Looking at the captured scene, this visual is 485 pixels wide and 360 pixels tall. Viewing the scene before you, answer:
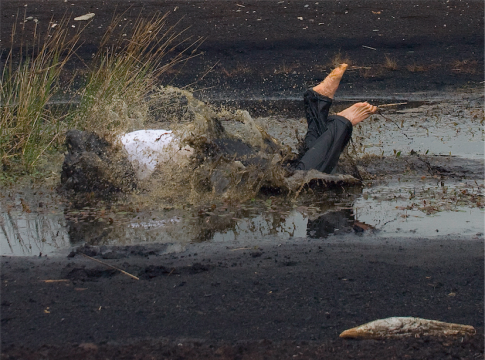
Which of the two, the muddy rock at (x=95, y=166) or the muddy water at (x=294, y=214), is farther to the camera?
the muddy rock at (x=95, y=166)

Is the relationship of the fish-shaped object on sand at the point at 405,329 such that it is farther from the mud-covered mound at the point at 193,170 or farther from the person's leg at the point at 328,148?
the person's leg at the point at 328,148

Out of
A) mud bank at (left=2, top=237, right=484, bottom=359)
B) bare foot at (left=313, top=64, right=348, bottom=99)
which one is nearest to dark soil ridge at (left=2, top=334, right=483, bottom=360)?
mud bank at (left=2, top=237, right=484, bottom=359)

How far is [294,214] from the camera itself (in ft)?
17.0

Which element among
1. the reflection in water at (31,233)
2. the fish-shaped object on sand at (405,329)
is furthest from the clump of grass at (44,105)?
the fish-shaped object on sand at (405,329)

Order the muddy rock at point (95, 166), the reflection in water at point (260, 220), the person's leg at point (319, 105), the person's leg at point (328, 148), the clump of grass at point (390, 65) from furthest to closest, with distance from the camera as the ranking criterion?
the clump of grass at point (390, 65), the person's leg at point (319, 105), the person's leg at point (328, 148), the muddy rock at point (95, 166), the reflection in water at point (260, 220)

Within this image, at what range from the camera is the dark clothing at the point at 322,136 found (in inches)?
227

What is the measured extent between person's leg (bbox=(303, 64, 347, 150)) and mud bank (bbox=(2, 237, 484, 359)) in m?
1.89

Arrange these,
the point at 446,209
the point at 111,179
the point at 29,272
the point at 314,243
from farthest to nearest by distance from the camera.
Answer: the point at 111,179, the point at 446,209, the point at 314,243, the point at 29,272

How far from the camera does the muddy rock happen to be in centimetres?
562

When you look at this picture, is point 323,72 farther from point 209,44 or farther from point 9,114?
point 9,114

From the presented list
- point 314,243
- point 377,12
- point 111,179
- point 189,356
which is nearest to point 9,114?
point 111,179

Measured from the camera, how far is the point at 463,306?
129 inches

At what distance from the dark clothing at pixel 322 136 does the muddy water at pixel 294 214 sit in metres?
0.25

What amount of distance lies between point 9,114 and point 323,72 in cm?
699
